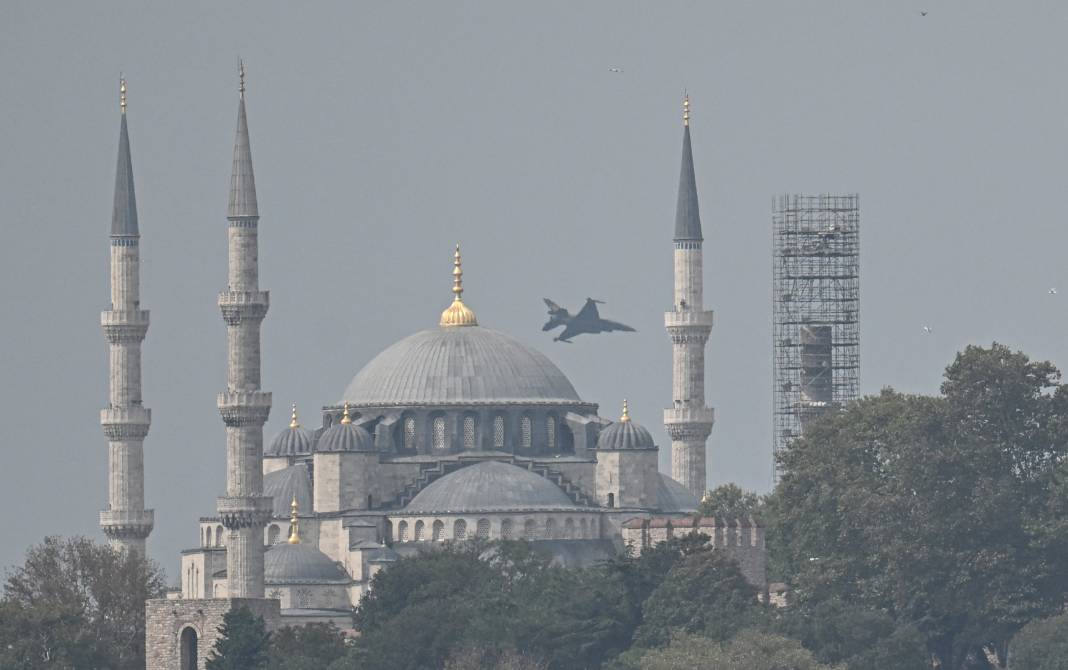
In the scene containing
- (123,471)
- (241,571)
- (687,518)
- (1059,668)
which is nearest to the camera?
(1059,668)

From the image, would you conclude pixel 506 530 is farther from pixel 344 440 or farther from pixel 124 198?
pixel 124 198

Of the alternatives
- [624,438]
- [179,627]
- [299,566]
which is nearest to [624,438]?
[624,438]

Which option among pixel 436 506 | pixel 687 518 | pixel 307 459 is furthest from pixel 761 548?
pixel 307 459

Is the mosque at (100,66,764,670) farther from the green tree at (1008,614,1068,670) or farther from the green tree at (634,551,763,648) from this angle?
the green tree at (1008,614,1068,670)

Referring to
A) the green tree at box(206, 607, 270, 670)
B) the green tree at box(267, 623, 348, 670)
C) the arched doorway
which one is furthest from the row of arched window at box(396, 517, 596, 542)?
the green tree at box(267, 623, 348, 670)

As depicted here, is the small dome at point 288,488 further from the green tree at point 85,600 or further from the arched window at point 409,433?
the green tree at point 85,600

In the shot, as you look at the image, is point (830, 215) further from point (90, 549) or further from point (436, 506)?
point (90, 549)
